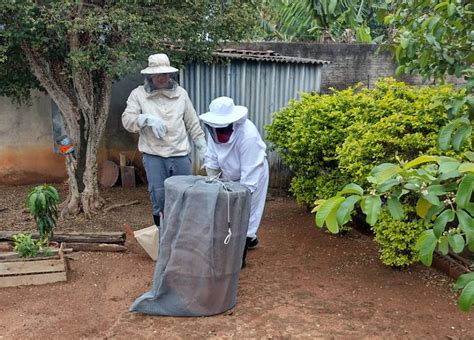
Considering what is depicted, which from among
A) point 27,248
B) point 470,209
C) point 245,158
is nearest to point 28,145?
point 27,248

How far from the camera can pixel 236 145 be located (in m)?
4.35

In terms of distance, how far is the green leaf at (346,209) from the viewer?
164cm

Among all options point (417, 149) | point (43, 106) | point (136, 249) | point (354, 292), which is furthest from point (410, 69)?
point (43, 106)

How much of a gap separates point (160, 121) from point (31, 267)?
181 centimetres

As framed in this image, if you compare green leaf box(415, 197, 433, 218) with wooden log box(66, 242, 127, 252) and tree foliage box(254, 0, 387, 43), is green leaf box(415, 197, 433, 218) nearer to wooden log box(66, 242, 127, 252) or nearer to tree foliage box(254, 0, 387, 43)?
tree foliage box(254, 0, 387, 43)

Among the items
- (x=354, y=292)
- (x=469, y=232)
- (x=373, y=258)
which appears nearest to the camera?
(x=469, y=232)

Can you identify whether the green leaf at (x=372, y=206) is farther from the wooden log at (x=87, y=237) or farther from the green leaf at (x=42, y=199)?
the wooden log at (x=87, y=237)

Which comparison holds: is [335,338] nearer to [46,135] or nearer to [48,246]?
[48,246]

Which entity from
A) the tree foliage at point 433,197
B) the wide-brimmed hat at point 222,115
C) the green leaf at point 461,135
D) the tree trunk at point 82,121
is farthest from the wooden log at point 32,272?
the green leaf at point 461,135

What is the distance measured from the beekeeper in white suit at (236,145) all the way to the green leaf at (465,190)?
2673 millimetres

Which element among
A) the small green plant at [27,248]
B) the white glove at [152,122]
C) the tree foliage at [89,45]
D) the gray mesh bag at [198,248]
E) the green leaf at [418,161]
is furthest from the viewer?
A: the tree foliage at [89,45]

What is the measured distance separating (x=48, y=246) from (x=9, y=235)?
761mm

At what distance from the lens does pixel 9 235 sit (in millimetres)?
5020

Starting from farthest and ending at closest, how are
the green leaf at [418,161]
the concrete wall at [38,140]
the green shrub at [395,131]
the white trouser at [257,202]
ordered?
the concrete wall at [38,140]
the white trouser at [257,202]
the green shrub at [395,131]
the green leaf at [418,161]
